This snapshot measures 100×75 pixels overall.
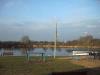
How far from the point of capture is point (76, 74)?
409 cm

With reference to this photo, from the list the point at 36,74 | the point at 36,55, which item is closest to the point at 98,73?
the point at 36,74

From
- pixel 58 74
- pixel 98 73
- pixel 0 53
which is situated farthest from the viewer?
pixel 0 53

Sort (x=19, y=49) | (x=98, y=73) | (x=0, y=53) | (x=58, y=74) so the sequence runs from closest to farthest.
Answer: (x=58, y=74) → (x=98, y=73) → (x=0, y=53) → (x=19, y=49)

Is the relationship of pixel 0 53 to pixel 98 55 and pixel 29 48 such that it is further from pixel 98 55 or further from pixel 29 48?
pixel 98 55

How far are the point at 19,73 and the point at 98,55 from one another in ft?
20.7

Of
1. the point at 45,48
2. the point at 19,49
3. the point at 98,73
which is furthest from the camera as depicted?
the point at 45,48

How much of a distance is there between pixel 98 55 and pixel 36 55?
2.68m

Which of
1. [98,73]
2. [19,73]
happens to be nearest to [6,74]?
[19,73]

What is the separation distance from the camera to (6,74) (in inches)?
217

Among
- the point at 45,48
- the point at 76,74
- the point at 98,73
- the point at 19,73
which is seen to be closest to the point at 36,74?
the point at 19,73

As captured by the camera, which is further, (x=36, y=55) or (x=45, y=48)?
(x=45, y=48)

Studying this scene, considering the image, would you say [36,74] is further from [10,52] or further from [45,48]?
[45,48]

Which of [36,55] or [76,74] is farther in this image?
[36,55]

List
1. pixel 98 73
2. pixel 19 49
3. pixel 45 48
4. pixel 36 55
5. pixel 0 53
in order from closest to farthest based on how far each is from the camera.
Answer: pixel 98 73 → pixel 0 53 → pixel 36 55 → pixel 19 49 → pixel 45 48
